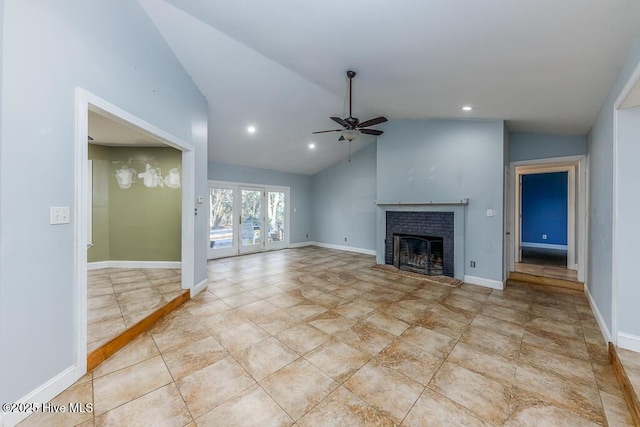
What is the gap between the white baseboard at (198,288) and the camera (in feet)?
12.2

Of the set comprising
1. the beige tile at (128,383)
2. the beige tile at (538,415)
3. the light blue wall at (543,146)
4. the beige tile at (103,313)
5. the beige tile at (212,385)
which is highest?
the light blue wall at (543,146)

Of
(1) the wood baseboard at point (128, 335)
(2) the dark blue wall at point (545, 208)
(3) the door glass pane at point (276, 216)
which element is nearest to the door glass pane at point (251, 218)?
(3) the door glass pane at point (276, 216)

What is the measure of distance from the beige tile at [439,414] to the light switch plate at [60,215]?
2.76 meters

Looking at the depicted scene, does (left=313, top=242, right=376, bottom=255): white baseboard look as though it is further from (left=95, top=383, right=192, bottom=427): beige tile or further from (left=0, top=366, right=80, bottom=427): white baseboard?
(left=0, top=366, right=80, bottom=427): white baseboard

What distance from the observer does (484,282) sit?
4410 millimetres

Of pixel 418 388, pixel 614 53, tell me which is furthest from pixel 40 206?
pixel 614 53

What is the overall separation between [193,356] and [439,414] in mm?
2043

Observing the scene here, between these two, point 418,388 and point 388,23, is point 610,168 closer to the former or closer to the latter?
point 388,23

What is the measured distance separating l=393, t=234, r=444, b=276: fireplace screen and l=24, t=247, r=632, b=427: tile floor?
127 centimetres

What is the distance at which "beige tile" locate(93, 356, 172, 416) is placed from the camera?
175cm

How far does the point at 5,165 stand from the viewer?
4.95 feet

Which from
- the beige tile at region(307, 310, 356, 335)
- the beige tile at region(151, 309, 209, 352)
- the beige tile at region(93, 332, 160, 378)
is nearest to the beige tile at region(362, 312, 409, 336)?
the beige tile at region(307, 310, 356, 335)

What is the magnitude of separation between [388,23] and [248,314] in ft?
11.3

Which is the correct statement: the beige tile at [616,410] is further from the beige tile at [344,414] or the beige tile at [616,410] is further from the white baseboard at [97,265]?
the white baseboard at [97,265]
